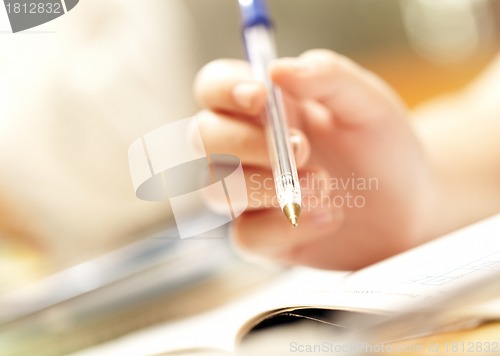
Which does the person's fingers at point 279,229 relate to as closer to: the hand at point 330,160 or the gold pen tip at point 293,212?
the hand at point 330,160

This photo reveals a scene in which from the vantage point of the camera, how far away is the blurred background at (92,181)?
1.11 ft

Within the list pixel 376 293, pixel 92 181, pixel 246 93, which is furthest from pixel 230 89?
pixel 92 181

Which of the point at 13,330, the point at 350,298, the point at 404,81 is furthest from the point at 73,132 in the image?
the point at 404,81

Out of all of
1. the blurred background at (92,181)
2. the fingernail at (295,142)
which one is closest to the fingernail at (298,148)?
the fingernail at (295,142)

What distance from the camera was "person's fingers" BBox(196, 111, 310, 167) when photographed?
11.1 inches

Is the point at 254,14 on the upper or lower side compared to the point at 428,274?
upper

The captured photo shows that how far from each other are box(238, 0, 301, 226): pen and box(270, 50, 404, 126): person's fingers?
0.05 ft

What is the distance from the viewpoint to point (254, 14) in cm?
31

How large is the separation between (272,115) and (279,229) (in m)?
0.09

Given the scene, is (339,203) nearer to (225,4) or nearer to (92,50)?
(92,50)

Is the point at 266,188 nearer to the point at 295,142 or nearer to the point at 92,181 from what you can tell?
the point at 295,142

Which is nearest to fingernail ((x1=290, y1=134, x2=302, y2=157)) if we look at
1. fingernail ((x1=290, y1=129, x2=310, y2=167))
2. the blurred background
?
fingernail ((x1=290, y1=129, x2=310, y2=167))

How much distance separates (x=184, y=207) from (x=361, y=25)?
23.8 inches

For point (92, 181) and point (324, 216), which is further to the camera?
point (92, 181)
